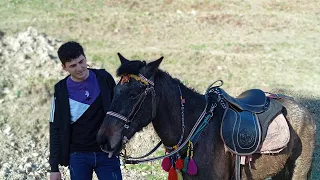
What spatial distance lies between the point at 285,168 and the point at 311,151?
0.34 m

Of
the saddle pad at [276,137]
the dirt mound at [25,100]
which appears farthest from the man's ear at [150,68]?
the dirt mound at [25,100]

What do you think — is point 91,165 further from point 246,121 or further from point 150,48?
point 150,48

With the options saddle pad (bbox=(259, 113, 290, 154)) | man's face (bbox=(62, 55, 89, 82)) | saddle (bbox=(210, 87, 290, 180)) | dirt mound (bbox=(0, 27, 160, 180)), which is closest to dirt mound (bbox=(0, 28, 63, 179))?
dirt mound (bbox=(0, 27, 160, 180))

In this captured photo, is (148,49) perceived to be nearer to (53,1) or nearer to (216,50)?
(216,50)

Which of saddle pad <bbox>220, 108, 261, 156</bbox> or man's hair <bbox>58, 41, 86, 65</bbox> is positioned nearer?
A: man's hair <bbox>58, 41, 86, 65</bbox>

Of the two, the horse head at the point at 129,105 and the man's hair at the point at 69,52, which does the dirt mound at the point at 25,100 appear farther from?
the horse head at the point at 129,105

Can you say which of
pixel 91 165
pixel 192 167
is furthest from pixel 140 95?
pixel 91 165

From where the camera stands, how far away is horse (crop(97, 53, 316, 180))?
3066 mm

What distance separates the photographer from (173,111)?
3.39m

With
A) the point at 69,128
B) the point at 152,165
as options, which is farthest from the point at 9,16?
the point at 69,128

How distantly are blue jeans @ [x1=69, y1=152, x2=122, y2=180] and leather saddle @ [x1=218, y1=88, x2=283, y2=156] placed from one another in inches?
40.6

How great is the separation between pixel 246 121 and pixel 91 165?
1455 millimetres

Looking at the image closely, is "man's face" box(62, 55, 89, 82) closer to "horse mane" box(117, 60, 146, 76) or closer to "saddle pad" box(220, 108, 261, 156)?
"horse mane" box(117, 60, 146, 76)

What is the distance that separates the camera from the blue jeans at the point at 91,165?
356 cm
